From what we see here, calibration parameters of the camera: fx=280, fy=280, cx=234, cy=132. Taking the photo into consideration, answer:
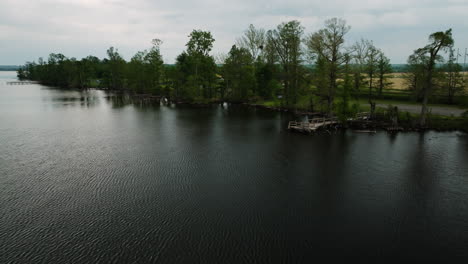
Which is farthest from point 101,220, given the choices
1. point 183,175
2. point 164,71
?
point 164,71

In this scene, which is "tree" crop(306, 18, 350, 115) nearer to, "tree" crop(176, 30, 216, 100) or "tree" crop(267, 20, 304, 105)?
"tree" crop(267, 20, 304, 105)

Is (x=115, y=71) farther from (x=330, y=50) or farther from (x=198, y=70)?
(x=330, y=50)

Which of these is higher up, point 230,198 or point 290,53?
point 290,53

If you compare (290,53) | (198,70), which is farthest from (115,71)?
(290,53)

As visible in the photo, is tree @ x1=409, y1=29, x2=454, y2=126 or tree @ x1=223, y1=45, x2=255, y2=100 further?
tree @ x1=223, y1=45, x2=255, y2=100

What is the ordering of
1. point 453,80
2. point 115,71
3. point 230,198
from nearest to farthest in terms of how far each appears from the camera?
point 230,198 < point 453,80 < point 115,71

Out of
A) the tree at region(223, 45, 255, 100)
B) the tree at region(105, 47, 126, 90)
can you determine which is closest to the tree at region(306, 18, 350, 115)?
the tree at region(223, 45, 255, 100)

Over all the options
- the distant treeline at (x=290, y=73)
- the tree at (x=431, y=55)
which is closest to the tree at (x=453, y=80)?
the distant treeline at (x=290, y=73)
